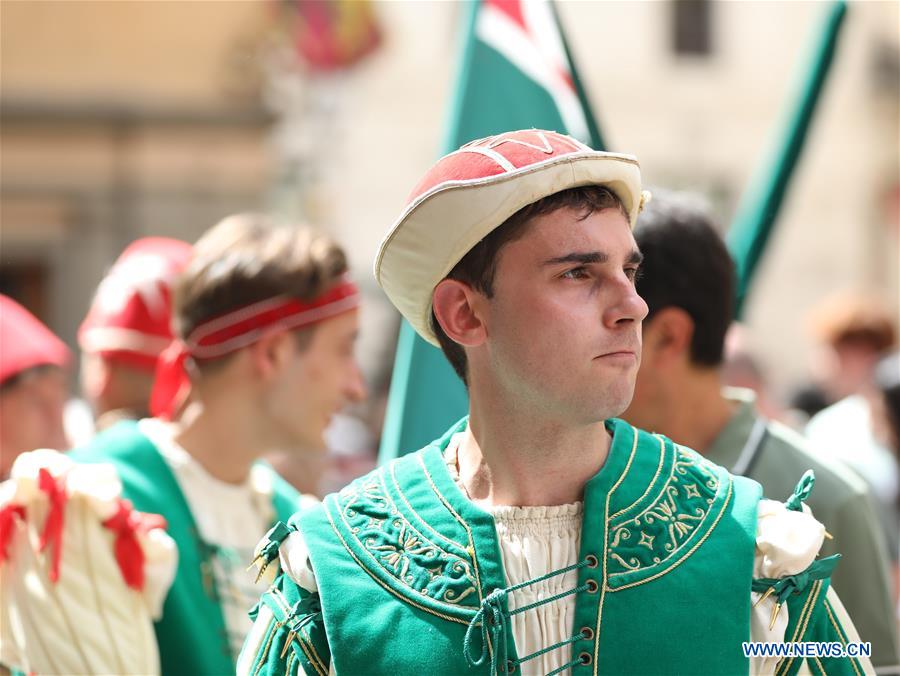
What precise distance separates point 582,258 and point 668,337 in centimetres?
104

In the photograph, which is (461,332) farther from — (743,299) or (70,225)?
(70,225)

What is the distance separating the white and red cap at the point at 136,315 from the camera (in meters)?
5.00

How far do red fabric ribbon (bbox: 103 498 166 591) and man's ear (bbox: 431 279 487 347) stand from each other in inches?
40.4

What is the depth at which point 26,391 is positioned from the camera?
4406 millimetres

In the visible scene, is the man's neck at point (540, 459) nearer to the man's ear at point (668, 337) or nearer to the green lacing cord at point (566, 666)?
the green lacing cord at point (566, 666)

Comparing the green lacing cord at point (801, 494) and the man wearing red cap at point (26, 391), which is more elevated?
the green lacing cord at point (801, 494)

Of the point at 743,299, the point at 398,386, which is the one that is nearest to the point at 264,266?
the point at 398,386

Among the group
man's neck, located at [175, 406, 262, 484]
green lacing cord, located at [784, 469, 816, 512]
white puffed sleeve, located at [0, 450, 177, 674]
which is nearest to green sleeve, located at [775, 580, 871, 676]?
green lacing cord, located at [784, 469, 816, 512]

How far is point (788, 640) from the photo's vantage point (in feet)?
7.34

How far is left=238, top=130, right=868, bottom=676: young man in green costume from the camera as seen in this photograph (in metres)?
2.23

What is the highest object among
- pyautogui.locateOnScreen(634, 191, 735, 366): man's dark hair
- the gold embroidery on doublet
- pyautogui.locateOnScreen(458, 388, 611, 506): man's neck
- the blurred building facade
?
pyautogui.locateOnScreen(634, 191, 735, 366): man's dark hair

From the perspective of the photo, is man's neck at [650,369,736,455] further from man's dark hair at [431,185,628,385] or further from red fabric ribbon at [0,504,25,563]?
red fabric ribbon at [0,504,25,563]

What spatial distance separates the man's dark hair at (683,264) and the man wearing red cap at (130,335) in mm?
2231

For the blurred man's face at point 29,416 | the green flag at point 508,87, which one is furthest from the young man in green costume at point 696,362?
the blurred man's face at point 29,416
